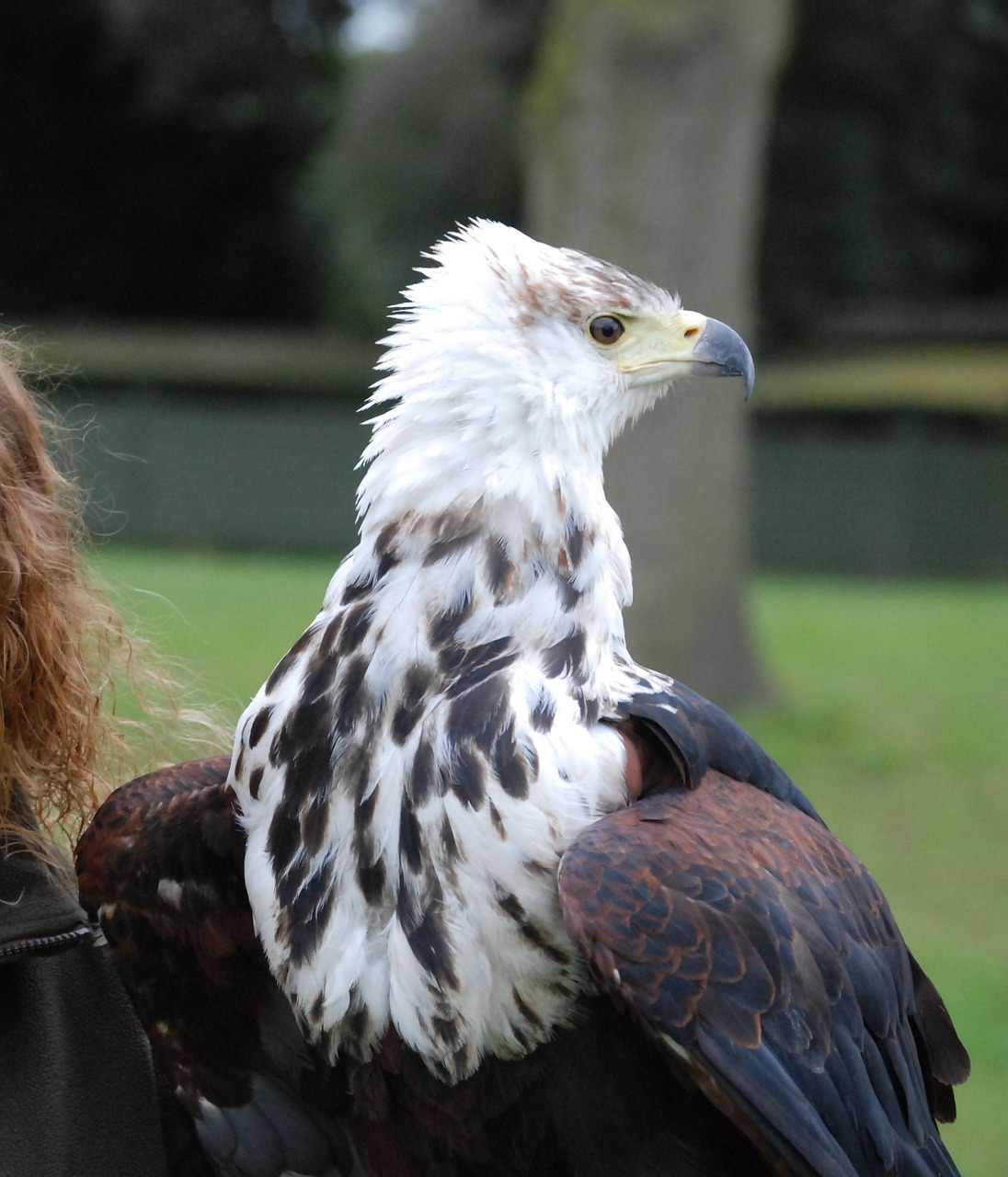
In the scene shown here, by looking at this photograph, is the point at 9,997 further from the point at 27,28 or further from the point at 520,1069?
the point at 27,28

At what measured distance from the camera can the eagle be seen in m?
2.23

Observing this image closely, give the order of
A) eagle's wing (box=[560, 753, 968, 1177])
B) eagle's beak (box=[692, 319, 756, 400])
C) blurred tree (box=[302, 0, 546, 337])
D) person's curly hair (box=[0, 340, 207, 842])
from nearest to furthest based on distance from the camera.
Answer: eagle's wing (box=[560, 753, 968, 1177]), person's curly hair (box=[0, 340, 207, 842]), eagle's beak (box=[692, 319, 756, 400]), blurred tree (box=[302, 0, 546, 337])

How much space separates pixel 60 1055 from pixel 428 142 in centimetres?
2061

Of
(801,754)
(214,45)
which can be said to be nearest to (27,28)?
(214,45)

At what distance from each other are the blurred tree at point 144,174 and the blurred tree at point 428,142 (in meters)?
2.07

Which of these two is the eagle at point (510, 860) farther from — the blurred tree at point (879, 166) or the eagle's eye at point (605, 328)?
the blurred tree at point (879, 166)

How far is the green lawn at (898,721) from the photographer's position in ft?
18.4

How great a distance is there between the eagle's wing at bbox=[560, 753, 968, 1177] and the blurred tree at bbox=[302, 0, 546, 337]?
62.4 ft

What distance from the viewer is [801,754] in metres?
8.41

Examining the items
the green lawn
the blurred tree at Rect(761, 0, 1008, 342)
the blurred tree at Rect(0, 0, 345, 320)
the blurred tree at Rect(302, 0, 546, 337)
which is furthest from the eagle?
the blurred tree at Rect(0, 0, 345, 320)

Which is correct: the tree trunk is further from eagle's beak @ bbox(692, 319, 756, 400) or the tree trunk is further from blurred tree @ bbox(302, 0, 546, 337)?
blurred tree @ bbox(302, 0, 546, 337)

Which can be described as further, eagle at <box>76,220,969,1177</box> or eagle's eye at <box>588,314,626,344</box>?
eagle's eye at <box>588,314,626,344</box>

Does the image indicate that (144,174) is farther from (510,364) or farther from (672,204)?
(510,364)

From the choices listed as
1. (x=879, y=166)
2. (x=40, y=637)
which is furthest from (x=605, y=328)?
(x=879, y=166)
